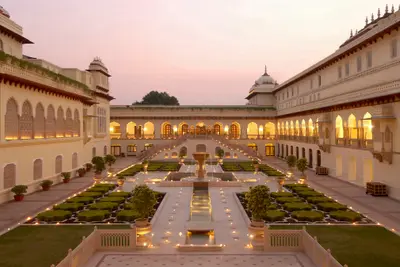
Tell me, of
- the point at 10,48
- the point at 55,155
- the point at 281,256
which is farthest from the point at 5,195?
the point at 281,256

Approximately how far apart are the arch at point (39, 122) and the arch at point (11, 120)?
2.90 meters

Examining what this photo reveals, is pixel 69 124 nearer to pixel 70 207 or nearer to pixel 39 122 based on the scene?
pixel 39 122

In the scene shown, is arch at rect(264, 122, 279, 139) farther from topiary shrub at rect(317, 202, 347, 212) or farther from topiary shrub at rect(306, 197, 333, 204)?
topiary shrub at rect(317, 202, 347, 212)

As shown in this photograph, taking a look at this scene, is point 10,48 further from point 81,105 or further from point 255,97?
point 255,97

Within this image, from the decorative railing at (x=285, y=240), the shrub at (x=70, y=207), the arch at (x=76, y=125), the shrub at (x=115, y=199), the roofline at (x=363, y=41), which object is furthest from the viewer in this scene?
the arch at (x=76, y=125)

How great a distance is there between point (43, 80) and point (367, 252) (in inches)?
1057

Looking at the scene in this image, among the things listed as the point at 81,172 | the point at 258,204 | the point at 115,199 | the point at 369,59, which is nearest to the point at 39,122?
the point at 81,172

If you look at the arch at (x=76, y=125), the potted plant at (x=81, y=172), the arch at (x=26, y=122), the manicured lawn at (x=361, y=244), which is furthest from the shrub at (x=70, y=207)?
the arch at (x=76, y=125)

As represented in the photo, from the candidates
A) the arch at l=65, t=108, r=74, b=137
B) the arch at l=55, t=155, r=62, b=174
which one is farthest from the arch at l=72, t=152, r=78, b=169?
the arch at l=55, t=155, r=62, b=174

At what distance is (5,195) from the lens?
982 inches

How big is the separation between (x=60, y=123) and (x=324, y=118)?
26.3 m

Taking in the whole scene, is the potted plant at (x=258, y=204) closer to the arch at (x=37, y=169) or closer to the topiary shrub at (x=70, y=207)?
the topiary shrub at (x=70, y=207)

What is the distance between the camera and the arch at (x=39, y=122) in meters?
30.1

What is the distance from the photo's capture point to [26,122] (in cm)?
2845
